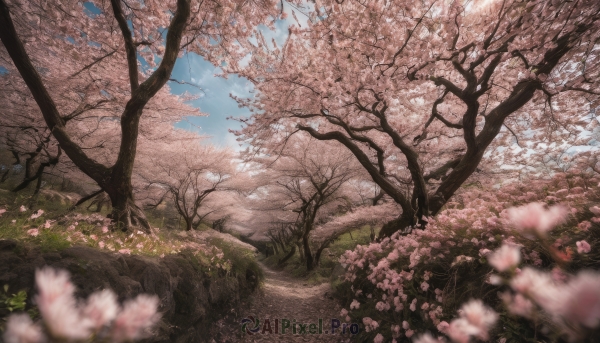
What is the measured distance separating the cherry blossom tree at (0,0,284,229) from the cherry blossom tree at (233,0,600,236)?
1439 millimetres

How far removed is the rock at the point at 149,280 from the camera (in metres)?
2.43

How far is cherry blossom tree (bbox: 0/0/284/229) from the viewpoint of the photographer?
16.8 ft

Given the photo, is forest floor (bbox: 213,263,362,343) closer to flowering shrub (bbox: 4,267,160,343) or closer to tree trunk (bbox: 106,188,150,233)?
tree trunk (bbox: 106,188,150,233)

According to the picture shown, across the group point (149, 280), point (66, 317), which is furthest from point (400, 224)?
point (66, 317)

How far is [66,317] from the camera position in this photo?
1.63ft

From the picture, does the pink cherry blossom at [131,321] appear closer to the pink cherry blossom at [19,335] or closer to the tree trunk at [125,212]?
the pink cherry blossom at [19,335]

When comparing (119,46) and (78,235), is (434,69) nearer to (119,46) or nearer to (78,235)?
(78,235)

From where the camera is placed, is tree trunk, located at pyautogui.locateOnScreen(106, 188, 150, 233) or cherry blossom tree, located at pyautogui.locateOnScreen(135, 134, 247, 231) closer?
tree trunk, located at pyautogui.locateOnScreen(106, 188, 150, 233)

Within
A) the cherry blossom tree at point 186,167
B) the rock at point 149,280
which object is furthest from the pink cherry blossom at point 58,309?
the cherry blossom tree at point 186,167

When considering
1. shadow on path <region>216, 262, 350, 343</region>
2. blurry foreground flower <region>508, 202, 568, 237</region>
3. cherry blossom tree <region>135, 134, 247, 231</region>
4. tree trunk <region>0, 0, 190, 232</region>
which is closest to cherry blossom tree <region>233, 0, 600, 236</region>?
tree trunk <region>0, 0, 190, 232</region>

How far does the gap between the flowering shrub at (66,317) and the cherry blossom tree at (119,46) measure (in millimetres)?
5166

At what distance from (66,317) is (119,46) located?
9.31 m

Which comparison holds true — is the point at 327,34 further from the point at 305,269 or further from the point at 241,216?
the point at 241,216

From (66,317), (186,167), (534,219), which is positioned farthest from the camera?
(186,167)
